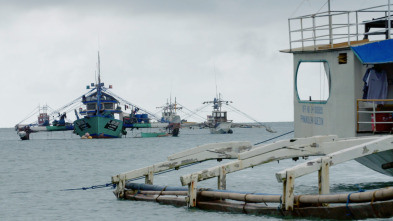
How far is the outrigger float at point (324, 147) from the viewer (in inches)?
675

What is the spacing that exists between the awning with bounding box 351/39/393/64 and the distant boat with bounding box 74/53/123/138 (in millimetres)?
97609

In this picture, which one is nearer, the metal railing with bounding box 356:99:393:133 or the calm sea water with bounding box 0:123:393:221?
the metal railing with bounding box 356:99:393:133

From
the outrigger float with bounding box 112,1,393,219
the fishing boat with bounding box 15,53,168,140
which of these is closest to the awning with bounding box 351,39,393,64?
the outrigger float with bounding box 112,1,393,219

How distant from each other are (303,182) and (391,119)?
35.8ft

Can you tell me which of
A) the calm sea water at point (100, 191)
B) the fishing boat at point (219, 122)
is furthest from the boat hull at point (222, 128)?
the calm sea water at point (100, 191)

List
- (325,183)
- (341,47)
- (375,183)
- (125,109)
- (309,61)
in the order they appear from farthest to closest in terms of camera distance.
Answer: (125,109)
(375,183)
(309,61)
(341,47)
(325,183)

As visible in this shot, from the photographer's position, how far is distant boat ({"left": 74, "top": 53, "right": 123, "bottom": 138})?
118250 mm

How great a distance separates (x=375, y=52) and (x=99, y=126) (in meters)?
100

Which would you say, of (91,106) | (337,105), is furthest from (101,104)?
(337,105)

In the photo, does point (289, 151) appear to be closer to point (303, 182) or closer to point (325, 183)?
point (325, 183)

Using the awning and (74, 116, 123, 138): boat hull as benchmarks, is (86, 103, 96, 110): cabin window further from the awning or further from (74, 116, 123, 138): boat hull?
the awning

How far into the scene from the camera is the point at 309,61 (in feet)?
78.0

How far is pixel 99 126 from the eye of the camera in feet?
389

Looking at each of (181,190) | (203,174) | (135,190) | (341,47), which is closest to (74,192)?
(135,190)
